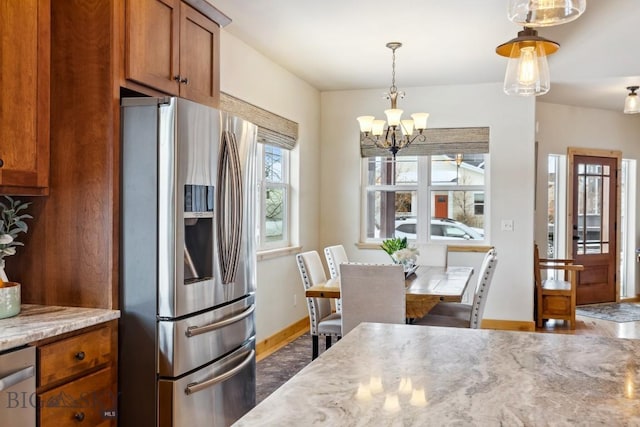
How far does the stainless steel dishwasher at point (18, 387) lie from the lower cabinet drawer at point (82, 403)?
0.16 ft

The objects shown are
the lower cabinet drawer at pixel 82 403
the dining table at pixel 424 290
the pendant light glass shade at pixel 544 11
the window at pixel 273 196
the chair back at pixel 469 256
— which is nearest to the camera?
the pendant light glass shade at pixel 544 11

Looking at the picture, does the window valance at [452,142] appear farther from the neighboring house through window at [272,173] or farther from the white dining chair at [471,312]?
the white dining chair at [471,312]

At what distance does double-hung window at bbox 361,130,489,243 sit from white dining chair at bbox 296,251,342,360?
7.24 ft

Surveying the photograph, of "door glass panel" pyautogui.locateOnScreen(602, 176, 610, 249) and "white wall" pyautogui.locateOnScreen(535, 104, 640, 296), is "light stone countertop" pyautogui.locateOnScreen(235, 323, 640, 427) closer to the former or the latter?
"white wall" pyautogui.locateOnScreen(535, 104, 640, 296)

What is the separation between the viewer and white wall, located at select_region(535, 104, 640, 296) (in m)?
6.79

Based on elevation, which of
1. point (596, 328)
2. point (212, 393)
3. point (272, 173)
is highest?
point (272, 173)

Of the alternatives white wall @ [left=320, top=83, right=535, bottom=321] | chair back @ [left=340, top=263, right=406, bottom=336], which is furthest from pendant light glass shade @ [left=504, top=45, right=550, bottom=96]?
white wall @ [left=320, top=83, right=535, bottom=321]

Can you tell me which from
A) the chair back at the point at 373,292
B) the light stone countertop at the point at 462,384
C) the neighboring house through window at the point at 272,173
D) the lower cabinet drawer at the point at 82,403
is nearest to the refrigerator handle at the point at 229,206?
the lower cabinet drawer at the point at 82,403

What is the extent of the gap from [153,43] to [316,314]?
211cm

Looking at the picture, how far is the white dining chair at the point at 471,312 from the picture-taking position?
142 inches

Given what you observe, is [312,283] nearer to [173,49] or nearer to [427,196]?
[173,49]

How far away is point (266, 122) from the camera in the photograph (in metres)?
4.59

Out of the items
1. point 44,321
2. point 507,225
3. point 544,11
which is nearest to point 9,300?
point 44,321

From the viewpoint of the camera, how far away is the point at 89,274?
2221mm
